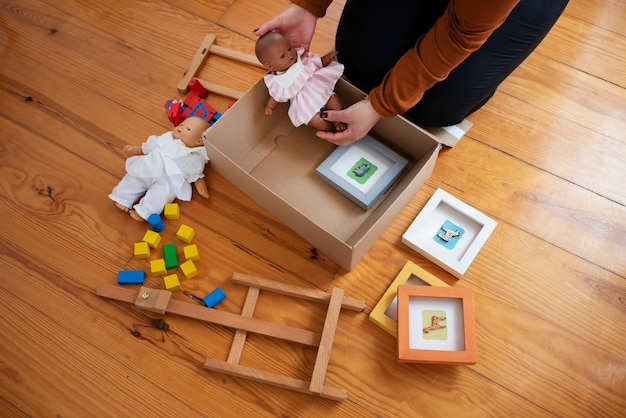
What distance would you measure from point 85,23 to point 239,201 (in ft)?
2.41

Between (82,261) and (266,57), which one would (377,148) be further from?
(82,261)

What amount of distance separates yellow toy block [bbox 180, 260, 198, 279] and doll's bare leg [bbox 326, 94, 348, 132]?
454 millimetres

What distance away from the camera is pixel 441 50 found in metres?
0.89

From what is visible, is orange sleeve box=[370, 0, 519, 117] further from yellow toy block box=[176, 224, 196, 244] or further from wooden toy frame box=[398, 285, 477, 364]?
yellow toy block box=[176, 224, 196, 244]

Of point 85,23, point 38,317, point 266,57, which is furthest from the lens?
point 85,23

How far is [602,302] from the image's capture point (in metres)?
1.12

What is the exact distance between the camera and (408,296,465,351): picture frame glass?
1044mm

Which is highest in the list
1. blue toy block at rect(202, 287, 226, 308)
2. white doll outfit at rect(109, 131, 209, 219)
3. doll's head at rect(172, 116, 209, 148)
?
doll's head at rect(172, 116, 209, 148)

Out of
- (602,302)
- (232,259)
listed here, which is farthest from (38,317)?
(602,302)

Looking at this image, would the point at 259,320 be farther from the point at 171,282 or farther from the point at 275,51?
the point at 275,51

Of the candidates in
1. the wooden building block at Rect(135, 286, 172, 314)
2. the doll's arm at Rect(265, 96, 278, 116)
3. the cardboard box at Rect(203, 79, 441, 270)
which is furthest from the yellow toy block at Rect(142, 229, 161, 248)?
the doll's arm at Rect(265, 96, 278, 116)

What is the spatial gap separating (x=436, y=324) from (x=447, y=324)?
2cm

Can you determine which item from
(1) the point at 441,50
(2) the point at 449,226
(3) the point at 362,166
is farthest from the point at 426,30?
(2) the point at 449,226

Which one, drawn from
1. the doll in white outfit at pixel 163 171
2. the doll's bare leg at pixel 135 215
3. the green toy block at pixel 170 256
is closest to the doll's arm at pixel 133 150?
the doll in white outfit at pixel 163 171
